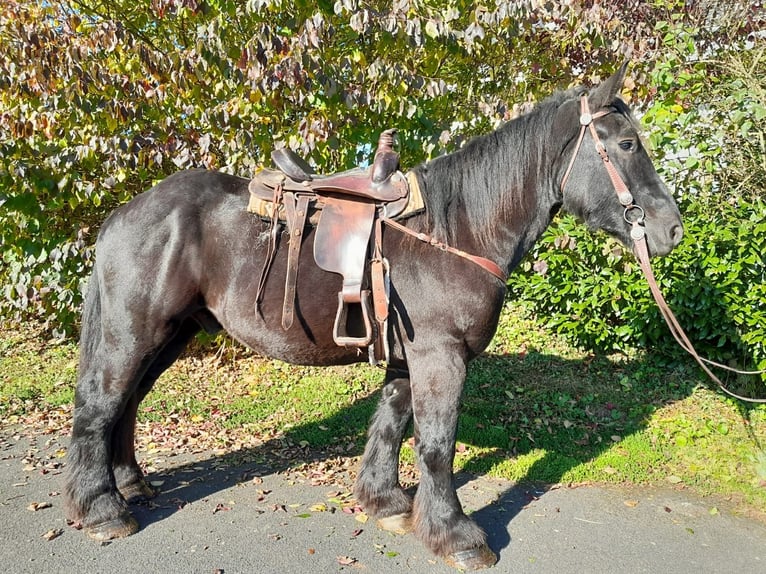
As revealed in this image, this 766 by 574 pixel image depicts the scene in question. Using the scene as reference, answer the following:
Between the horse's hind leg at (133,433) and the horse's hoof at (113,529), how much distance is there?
35 cm

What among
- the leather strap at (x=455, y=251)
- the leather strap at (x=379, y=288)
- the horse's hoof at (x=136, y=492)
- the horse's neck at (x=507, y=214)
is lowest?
the horse's hoof at (x=136, y=492)

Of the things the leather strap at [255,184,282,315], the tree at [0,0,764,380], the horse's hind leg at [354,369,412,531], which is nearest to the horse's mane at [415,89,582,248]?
the leather strap at [255,184,282,315]

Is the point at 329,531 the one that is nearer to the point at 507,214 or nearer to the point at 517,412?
the point at 507,214

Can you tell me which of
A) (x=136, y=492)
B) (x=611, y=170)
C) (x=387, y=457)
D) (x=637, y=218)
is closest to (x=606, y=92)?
(x=611, y=170)

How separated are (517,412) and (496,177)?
290 cm

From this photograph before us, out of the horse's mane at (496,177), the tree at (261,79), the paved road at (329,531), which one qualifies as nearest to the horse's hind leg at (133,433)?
the paved road at (329,531)

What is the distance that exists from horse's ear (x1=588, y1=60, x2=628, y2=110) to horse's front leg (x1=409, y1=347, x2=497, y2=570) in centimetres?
142

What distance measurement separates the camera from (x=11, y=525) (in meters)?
3.17

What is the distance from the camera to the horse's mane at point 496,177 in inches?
112

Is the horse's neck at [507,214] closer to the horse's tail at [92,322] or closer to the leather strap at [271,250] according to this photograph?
the leather strap at [271,250]

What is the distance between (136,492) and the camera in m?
3.44

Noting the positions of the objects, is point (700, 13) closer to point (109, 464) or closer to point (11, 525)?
point (109, 464)

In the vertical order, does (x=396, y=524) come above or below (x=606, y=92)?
below

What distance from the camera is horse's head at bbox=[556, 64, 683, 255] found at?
8.64ft
